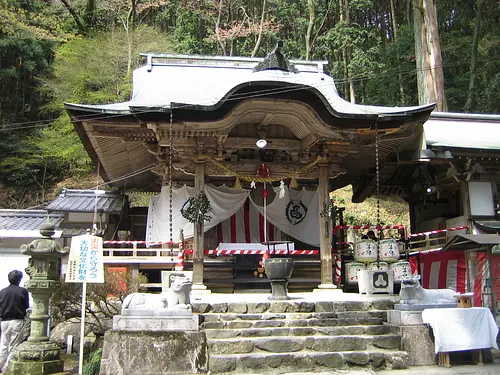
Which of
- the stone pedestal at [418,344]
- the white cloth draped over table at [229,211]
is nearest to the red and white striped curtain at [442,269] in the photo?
the white cloth draped over table at [229,211]

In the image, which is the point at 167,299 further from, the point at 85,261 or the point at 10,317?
the point at 10,317

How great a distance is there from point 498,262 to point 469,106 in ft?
44.0

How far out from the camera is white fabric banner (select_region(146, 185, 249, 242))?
1120 centimetres

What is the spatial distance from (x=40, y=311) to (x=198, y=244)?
376 cm

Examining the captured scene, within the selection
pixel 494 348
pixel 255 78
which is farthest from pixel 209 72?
pixel 494 348

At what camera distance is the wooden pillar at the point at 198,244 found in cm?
955

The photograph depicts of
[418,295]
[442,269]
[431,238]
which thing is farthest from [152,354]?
[431,238]

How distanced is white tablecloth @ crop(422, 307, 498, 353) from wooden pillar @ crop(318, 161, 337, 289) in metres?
3.28

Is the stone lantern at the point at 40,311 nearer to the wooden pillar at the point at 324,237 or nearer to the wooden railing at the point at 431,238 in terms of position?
the wooden pillar at the point at 324,237

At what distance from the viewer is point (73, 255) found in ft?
21.2

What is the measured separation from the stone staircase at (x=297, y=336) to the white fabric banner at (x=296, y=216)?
4337 millimetres

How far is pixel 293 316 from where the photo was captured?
7.16 metres

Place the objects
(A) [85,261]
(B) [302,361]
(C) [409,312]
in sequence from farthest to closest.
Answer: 1. (C) [409,312]
2. (A) [85,261]
3. (B) [302,361]

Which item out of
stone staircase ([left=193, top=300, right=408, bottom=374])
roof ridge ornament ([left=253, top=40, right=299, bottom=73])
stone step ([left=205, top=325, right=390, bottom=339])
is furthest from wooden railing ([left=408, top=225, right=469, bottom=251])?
roof ridge ornament ([left=253, top=40, right=299, bottom=73])
